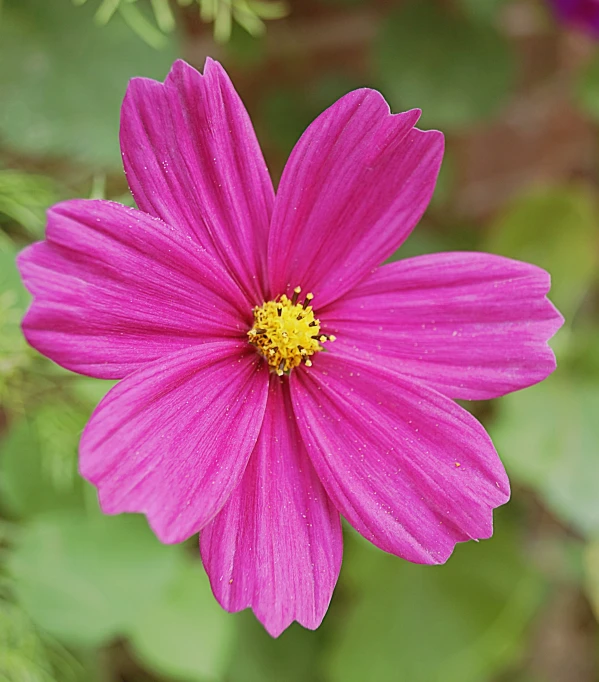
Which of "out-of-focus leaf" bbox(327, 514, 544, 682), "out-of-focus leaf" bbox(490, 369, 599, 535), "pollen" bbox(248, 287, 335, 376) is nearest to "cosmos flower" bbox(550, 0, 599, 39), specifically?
"out-of-focus leaf" bbox(490, 369, 599, 535)

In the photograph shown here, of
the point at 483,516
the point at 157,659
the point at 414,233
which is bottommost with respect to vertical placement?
the point at 157,659

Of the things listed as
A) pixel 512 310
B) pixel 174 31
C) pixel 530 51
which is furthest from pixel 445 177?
pixel 512 310

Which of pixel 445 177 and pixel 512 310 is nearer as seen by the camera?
pixel 512 310

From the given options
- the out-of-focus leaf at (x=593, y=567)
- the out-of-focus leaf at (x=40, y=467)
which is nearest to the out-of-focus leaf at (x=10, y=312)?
the out-of-focus leaf at (x=40, y=467)

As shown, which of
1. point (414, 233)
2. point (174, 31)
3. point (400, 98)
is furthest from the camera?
point (414, 233)

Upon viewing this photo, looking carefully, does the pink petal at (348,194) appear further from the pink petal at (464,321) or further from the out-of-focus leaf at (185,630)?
the out-of-focus leaf at (185,630)

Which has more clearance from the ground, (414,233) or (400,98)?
(400,98)

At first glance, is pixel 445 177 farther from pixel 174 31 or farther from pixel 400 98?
pixel 174 31
